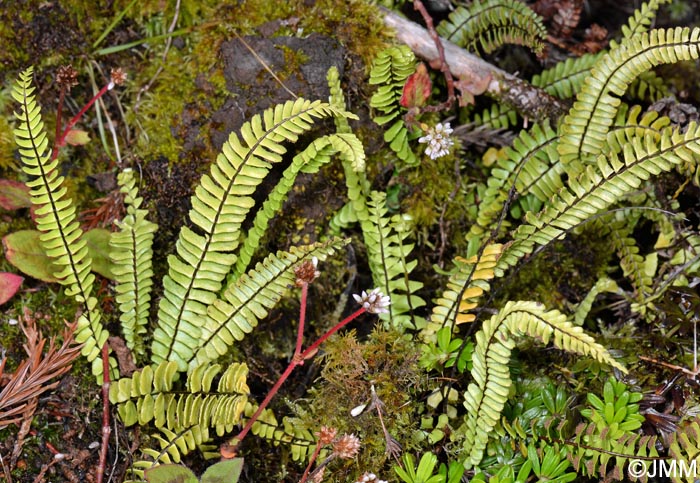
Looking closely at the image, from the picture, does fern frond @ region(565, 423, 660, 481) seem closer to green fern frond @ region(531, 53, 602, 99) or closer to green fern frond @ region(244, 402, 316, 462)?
green fern frond @ region(244, 402, 316, 462)

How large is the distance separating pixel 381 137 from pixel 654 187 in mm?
1446

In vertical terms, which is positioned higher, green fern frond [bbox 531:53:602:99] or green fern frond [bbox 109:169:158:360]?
green fern frond [bbox 531:53:602:99]

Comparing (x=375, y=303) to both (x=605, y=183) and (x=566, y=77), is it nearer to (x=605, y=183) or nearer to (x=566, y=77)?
(x=605, y=183)

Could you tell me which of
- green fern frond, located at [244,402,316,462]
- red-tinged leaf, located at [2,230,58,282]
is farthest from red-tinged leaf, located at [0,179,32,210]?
green fern frond, located at [244,402,316,462]

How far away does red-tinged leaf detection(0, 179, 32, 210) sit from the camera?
9.84 ft

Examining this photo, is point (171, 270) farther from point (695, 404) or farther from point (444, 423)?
point (695, 404)

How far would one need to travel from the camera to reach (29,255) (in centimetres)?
287

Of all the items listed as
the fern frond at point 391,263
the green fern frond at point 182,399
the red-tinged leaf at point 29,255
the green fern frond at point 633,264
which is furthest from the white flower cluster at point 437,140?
the red-tinged leaf at point 29,255

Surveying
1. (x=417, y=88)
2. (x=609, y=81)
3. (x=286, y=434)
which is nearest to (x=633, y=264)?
(x=609, y=81)

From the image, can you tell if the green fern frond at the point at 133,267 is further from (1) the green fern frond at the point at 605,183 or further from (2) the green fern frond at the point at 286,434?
(1) the green fern frond at the point at 605,183

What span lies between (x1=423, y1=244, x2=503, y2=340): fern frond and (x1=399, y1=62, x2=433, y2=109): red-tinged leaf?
33.1 inches

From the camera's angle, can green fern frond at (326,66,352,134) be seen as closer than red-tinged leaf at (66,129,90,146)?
Yes

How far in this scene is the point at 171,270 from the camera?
9.18 ft

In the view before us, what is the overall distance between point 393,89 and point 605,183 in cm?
111
